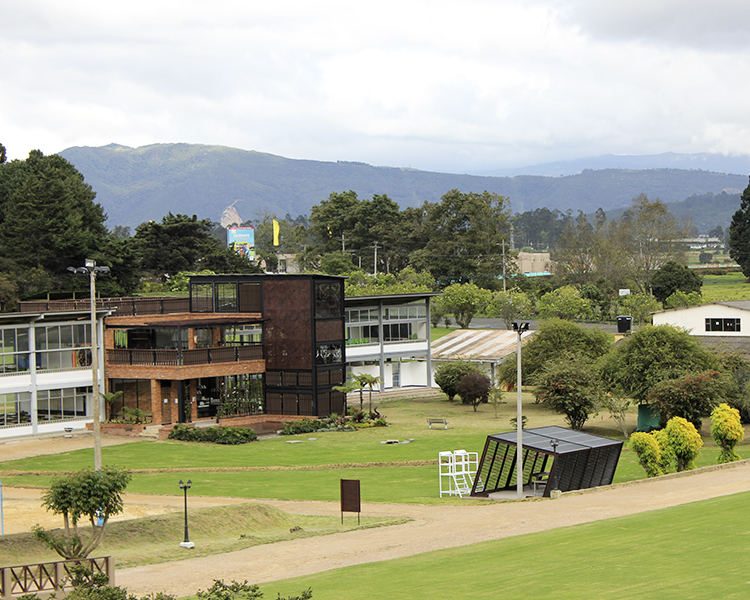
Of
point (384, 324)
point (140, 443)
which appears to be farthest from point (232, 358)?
point (384, 324)

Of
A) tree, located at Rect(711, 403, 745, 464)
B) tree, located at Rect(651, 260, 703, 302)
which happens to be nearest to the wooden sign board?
tree, located at Rect(711, 403, 745, 464)

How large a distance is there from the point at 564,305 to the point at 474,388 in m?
43.5

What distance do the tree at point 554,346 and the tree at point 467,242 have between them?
66.9 metres

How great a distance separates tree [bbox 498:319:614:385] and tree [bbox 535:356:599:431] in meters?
9.06

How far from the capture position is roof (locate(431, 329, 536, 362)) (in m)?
69.8

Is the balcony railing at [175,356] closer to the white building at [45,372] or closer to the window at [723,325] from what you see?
the white building at [45,372]

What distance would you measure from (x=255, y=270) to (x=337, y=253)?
17.4 metres

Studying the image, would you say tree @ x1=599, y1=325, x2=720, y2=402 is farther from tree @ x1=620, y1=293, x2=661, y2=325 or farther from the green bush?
tree @ x1=620, y1=293, x2=661, y2=325

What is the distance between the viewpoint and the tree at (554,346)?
2258 inches

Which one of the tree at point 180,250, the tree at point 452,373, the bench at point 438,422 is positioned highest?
the tree at point 180,250

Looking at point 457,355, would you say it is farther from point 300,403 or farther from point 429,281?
point 429,281

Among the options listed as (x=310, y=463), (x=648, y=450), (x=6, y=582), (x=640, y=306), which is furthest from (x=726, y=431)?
(x=640, y=306)

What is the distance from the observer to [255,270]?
4779 inches


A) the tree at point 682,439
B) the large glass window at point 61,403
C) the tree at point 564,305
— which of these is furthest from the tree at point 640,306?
the large glass window at point 61,403
